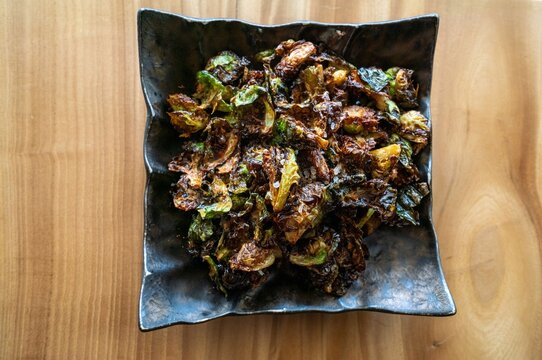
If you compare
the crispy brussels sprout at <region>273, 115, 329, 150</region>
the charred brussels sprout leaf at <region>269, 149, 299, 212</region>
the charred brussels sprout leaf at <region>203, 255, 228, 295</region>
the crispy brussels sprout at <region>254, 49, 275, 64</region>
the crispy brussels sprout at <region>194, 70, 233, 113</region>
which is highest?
the crispy brussels sprout at <region>254, 49, 275, 64</region>

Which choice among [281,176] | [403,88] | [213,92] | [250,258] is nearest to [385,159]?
[403,88]

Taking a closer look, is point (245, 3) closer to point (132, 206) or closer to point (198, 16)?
point (198, 16)

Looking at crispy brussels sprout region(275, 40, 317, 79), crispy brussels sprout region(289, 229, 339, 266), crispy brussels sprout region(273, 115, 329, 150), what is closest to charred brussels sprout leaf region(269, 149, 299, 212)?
crispy brussels sprout region(273, 115, 329, 150)

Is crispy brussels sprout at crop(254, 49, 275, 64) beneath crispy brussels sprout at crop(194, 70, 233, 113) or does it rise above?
above

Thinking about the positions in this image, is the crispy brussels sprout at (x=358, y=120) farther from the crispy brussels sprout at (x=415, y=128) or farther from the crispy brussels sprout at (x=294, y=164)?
the crispy brussels sprout at (x=415, y=128)

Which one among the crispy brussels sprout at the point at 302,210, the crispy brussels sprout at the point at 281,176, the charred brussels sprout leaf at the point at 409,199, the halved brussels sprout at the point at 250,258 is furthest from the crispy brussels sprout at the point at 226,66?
the charred brussels sprout leaf at the point at 409,199

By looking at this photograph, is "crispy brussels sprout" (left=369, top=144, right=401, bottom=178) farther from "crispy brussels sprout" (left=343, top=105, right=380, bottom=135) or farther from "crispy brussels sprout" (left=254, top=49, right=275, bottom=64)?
"crispy brussels sprout" (left=254, top=49, right=275, bottom=64)

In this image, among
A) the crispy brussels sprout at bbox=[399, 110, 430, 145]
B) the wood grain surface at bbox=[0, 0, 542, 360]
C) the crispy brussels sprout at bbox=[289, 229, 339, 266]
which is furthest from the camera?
the wood grain surface at bbox=[0, 0, 542, 360]
